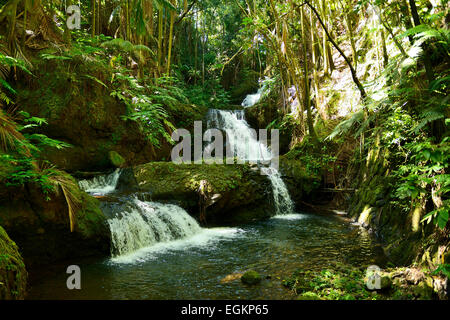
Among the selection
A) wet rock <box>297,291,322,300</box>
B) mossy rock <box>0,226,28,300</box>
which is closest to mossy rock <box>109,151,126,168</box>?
mossy rock <box>0,226,28,300</box>

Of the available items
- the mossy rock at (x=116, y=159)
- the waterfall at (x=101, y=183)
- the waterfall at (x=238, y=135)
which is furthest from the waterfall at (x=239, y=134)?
the waterfall at (x=101, y=183)

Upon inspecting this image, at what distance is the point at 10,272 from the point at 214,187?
17.5 feet

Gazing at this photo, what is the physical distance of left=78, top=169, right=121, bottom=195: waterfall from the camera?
25.4ft

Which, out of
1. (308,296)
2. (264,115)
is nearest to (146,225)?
(308,296)

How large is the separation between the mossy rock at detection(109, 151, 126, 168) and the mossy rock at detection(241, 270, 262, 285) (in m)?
6.51

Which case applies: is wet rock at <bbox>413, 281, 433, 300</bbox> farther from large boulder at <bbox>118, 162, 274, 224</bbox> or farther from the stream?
large boulder at <bbox>118, 162, 274, 224</bbox>

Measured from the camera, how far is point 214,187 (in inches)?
312

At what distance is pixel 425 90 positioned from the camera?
429cm

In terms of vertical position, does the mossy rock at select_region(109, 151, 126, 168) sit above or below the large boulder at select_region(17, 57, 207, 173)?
below

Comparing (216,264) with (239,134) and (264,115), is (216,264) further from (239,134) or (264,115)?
(264,115)

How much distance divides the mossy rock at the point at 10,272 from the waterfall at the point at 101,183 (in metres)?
4.41
